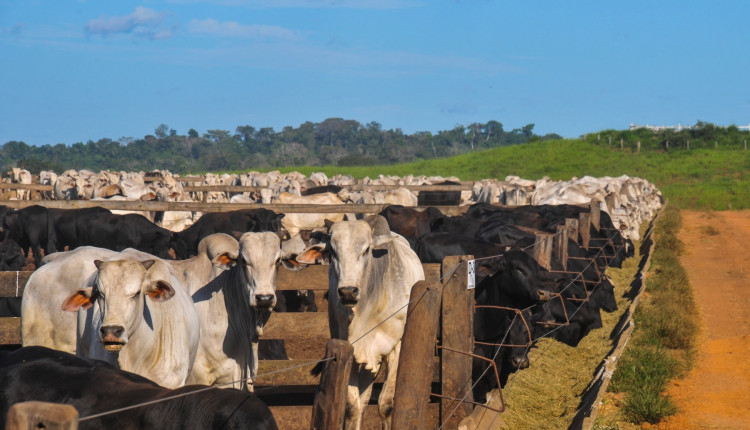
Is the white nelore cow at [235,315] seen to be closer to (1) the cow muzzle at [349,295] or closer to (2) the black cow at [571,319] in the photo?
(1) the cow muzzle at [349,295]

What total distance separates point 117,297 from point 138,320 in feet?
0.92

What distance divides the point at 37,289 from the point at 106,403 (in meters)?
3.16

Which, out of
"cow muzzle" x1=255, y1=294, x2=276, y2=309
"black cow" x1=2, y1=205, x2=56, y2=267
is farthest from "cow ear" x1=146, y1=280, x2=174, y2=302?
"black cow" x1=2, y1=205, x2=56, y2=267

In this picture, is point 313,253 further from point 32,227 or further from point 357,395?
point 32,227

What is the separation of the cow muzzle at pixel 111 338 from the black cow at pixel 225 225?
11.3 metres

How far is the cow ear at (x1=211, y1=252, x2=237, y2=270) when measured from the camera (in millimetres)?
6512

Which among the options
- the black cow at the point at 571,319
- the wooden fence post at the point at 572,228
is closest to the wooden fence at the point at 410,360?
the black cow at the point at 571,319

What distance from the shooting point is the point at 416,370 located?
15.3ft

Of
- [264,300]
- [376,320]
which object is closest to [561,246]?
[376,320]

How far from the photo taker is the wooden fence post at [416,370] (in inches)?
183

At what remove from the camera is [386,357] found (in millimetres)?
6598

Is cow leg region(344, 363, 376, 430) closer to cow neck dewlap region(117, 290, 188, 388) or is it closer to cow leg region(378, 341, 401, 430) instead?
cow leg region(378, 341, 401, 430)

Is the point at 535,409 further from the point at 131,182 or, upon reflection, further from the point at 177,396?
the point at 131,182

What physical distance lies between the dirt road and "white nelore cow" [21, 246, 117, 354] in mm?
5341
